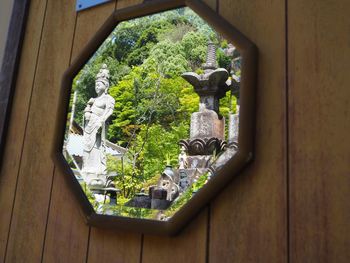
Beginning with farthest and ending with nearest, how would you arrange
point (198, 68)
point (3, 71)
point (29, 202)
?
1. point (3, 71)
2. point (29, 202)
3. point (198, 68)

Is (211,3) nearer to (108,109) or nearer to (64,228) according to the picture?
(108,109)

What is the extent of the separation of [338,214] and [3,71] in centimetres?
75

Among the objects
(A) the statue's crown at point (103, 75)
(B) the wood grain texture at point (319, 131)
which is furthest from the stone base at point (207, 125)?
(A) the statue's crown at point (103, 75)

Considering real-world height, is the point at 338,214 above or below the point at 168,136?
below

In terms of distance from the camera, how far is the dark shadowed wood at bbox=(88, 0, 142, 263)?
20.8 inches

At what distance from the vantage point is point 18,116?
0.76 metres

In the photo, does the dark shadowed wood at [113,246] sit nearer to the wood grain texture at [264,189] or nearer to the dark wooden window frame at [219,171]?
the dark wooden window frame at [219,171]

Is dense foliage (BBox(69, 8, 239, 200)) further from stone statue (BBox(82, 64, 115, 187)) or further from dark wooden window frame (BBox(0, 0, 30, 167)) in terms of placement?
dark wooden window frame (BBox(0, 0, 30, 167))

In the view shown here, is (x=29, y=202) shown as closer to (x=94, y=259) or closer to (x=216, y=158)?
(x=94, y=259)

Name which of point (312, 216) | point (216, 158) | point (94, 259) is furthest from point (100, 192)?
point (312, 216)

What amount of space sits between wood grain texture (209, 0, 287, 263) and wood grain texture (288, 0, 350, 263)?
1cm

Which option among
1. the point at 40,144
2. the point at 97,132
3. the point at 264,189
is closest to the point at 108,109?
the point at 97,132

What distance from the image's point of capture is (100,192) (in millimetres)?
581

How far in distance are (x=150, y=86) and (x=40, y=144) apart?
27 cm
